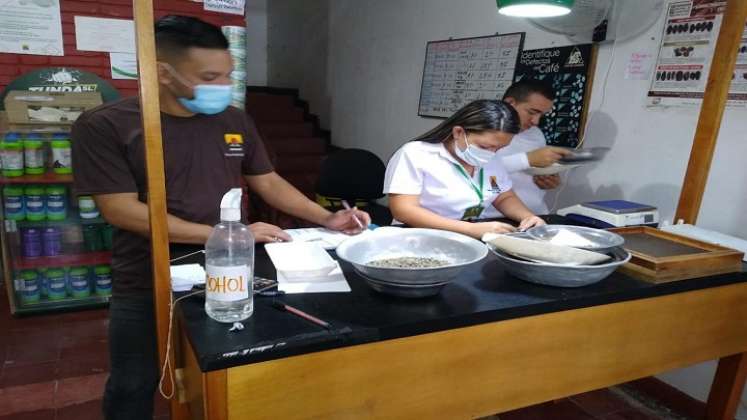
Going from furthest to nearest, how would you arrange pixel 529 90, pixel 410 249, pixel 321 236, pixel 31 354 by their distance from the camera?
pixel 31 354, pixel 529 90, pixel 321 236, pixel 410 249

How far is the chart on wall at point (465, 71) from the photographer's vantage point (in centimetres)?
338

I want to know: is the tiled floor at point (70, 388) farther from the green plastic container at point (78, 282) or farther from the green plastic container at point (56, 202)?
the green plastic container at point (56, 202)

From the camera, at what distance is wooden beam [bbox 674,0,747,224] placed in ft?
5.87

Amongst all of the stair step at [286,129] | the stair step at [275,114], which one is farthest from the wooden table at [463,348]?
the stair step at [275,114]

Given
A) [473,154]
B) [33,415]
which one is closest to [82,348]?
[33,415]

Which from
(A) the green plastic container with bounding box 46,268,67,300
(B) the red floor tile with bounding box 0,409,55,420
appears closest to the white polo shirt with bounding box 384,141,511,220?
(B) the red floor tile with bounding box 0,409,55,420

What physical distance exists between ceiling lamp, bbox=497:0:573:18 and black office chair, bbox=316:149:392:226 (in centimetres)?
154

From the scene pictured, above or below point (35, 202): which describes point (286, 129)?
above

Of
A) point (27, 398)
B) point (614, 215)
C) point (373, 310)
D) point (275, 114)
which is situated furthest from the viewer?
point (275, 114)

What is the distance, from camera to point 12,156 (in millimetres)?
Result: 2779

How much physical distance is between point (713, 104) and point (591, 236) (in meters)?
0.83

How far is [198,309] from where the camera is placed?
1.06 m

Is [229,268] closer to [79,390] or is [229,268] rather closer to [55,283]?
[79,390]

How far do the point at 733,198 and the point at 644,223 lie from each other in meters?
0.48
